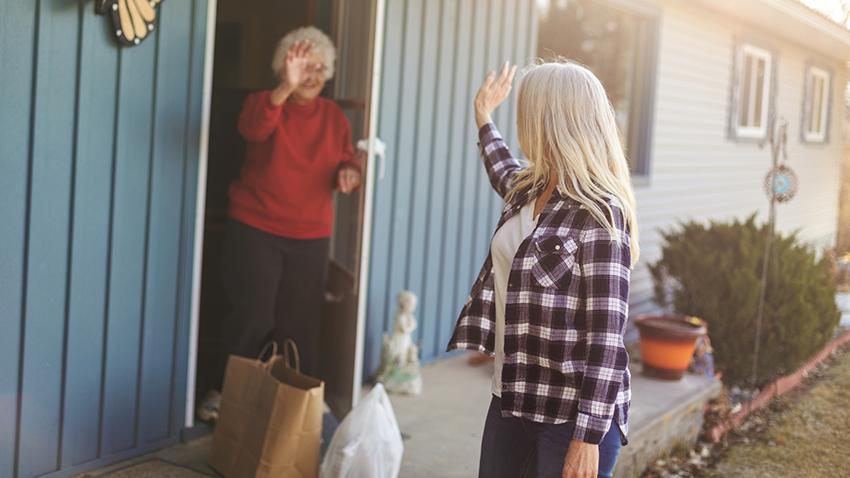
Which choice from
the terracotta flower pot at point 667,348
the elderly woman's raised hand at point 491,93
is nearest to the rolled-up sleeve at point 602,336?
the elderly woman's raised hand at point 491,93

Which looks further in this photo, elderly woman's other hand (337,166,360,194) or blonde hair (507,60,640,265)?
elderly woman's other hand (337,166,360,194)

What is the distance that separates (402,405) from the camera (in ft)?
15.7

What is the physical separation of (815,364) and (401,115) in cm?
394

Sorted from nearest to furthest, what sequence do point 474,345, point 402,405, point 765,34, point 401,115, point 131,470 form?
point 474,345 < point 131,470 < point 402,405 < point 401,115 < point 765,34

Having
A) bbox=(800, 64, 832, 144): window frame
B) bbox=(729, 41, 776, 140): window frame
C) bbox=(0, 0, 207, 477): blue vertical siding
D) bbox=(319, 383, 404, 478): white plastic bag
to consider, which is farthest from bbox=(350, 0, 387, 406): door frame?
bbox=(800, 64, 832, 144): window frame

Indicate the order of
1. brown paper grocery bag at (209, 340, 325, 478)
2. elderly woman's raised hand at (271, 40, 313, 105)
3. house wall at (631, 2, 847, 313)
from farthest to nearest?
1. house wall at (631, 2, 847, 313)
2. elderly woman's raised hand at (271, 40, 313, 105)
3. brown paper grocery bag at (209, 340, 325, 478)

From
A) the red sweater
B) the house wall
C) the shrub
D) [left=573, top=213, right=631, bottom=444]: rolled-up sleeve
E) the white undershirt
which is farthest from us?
the house wall

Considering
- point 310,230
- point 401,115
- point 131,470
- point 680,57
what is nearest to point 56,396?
point 131,470

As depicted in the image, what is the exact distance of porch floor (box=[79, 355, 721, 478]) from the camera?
3.79 m

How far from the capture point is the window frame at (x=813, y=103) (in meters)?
12.4

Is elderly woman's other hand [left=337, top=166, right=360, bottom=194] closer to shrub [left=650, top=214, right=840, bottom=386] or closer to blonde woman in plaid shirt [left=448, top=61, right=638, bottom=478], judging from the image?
blonde woman in plaid shirt [left=448, top=61, right=638, bottom=478]

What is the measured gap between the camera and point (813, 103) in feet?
43.3

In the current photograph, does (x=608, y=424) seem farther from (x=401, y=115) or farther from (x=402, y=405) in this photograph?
(x=401, y=115)

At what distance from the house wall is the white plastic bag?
194 inches
